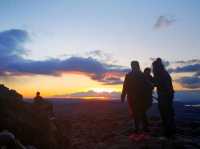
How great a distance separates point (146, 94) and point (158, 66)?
5.34 ft

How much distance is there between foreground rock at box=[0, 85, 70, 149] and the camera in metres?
17.4

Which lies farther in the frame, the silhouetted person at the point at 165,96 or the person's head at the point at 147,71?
the person's head at the point at 147,71

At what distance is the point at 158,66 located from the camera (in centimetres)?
2077

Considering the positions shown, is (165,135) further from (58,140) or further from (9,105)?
(9,105)

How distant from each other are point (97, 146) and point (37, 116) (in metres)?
3.22

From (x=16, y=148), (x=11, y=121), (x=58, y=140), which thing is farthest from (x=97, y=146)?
(x=16, y=148)

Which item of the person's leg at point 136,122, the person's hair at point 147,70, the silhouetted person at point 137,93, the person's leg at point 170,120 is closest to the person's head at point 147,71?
the person's hair at point 147,70

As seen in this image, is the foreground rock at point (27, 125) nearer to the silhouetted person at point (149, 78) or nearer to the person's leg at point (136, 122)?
the person's leg at point (136, 122)

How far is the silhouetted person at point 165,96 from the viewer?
2092 centimetres

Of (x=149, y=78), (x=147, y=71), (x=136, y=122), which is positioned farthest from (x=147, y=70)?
(x=136, y=122)

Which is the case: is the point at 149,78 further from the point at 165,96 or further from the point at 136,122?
the point at 136,122

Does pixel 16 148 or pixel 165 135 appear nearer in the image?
pixel 16 148

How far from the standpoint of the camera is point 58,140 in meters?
19.9

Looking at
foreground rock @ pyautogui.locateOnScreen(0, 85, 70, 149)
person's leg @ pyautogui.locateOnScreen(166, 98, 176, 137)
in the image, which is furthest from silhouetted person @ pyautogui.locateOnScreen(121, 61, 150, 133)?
foreground rock @ pyautogui.locateOnScreen(0, 85, 70, 149)
